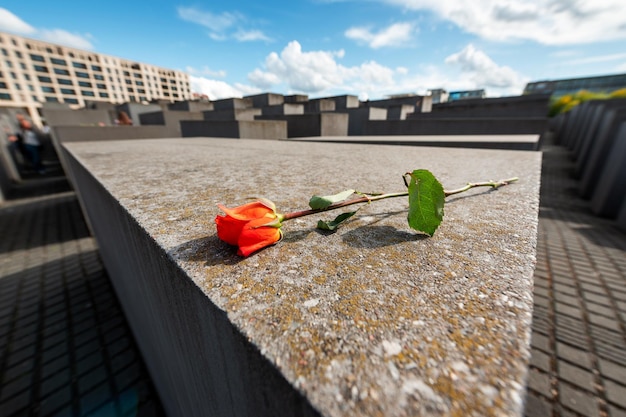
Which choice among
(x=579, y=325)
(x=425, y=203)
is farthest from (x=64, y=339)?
(x=579, y=325)

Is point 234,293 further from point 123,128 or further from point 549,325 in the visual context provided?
point 123,128

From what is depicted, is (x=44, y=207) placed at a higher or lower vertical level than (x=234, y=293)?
lower

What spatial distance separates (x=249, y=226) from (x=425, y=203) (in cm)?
64

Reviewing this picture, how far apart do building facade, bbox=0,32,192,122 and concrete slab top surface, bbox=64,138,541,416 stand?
6555cm

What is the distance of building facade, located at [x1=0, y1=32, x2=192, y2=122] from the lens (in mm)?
53312

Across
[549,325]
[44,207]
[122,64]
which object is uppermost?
[122,64]

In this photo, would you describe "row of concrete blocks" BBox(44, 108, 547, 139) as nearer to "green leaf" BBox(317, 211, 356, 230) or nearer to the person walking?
the person walking

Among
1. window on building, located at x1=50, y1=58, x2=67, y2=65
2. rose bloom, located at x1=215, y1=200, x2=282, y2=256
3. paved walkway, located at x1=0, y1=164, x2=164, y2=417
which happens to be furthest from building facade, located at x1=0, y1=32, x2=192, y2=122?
rose bloom, located at x1=215, y1=200, x2=282, y2=256

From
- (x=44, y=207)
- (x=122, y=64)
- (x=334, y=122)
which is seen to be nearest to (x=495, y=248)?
(x=334, y=122)

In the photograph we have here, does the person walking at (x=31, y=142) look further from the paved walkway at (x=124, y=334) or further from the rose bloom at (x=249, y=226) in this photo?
the rose bloom at (x=249, y=226)

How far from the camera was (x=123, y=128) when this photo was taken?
7.64m

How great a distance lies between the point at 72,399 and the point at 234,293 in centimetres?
335

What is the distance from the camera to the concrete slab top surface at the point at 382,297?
0.44m

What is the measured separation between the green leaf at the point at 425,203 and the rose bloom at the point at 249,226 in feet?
1.66
